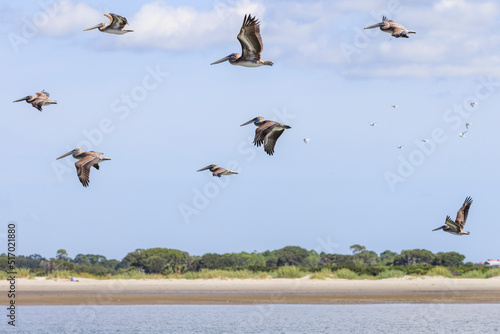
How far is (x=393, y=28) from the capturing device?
95.0 feet

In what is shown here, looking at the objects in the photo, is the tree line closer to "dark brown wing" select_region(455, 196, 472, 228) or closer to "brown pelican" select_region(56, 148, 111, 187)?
"dark brown wing" select_region(455, 196, 472, 228)

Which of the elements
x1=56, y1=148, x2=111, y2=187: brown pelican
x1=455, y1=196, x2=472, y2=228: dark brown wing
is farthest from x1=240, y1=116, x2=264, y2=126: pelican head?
x1=455, y1=196, x2=472, y2=228: dark brown wing

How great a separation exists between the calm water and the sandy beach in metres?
2.05

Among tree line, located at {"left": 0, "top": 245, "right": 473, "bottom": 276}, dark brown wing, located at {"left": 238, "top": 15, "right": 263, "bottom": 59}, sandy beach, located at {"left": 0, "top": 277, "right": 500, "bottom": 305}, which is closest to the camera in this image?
dark brown wing, located at {"left": 238, "top": 15, "right": 263, "bottom": 59}

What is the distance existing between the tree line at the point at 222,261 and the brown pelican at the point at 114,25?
28062mm

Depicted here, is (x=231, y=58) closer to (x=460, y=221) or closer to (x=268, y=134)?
(x=268, y=134)

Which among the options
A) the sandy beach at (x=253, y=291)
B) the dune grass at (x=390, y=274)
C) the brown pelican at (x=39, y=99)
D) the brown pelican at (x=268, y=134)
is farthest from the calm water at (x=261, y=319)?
the dune grass at (x=390, y=274)

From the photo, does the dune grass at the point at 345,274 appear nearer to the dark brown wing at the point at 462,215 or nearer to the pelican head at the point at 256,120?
the dark brown wing at the point at 462,215

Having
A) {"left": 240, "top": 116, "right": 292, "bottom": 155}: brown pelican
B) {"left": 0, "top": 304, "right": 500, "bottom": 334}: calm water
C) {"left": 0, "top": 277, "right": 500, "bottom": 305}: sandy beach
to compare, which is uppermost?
{"left": 240, "top": 116, "right": 292, "bottom": 155}: brown pelican

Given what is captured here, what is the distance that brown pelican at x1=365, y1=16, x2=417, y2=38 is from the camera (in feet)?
92.9

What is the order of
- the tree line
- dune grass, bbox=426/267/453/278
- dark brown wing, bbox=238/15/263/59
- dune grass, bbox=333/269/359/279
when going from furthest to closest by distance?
the tree line
dune grass, bbox=333/269/359/279
dune grass, bbox=426/267/453/278
dark brown wing, bbox=238/15/263/59

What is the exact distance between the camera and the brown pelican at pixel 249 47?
77.8ft

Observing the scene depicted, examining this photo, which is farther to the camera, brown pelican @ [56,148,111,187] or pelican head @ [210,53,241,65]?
pelican head @ [210,53,241,65]

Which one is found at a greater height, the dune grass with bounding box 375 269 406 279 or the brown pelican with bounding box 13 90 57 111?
the brown pelican with bounding box 13 90 57 111
